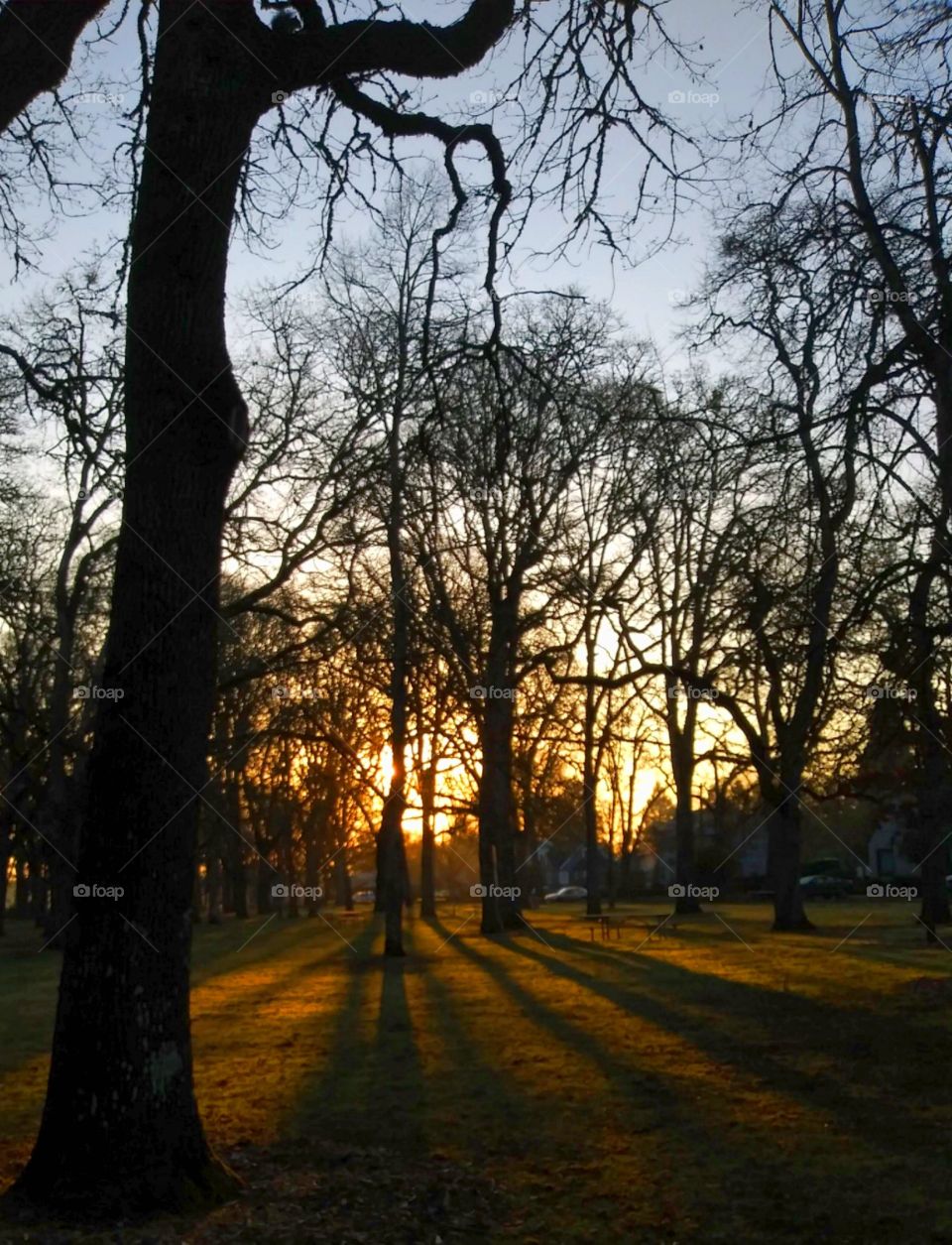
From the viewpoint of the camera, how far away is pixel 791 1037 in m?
11.5

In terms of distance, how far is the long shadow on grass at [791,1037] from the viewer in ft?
27.7

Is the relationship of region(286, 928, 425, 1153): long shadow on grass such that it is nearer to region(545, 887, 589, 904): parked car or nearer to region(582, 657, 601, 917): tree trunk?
region(582, 657, 601, 917): tree trunk

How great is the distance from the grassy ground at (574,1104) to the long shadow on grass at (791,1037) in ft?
0.13

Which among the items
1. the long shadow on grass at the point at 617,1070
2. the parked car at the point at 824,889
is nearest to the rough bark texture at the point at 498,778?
the long shadow on grass at the point at 617,1070

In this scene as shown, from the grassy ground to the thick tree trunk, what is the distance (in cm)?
45

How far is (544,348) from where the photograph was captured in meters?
8.55

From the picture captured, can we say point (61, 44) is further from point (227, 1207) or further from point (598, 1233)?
point (598, 1233)

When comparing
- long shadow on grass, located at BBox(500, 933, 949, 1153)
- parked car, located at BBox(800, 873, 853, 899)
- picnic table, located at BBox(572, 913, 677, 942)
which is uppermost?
parked car, located at BBox(800, 873, 853, 899)

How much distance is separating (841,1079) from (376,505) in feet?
49.4

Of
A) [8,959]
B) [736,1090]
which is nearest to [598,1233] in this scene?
[736,1090]

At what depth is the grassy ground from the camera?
5.99 meters

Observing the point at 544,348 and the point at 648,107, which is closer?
the point at 648,107

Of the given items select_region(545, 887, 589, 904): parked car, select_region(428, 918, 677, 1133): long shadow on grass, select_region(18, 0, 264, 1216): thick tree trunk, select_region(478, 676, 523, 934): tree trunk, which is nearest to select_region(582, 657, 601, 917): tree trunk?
select_region(478, 676, 523, 934): tree trunk

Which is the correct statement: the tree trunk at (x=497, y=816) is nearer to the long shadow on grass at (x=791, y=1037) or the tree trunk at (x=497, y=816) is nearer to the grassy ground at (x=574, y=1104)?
the grassy ground at (x=574, y=1104)
